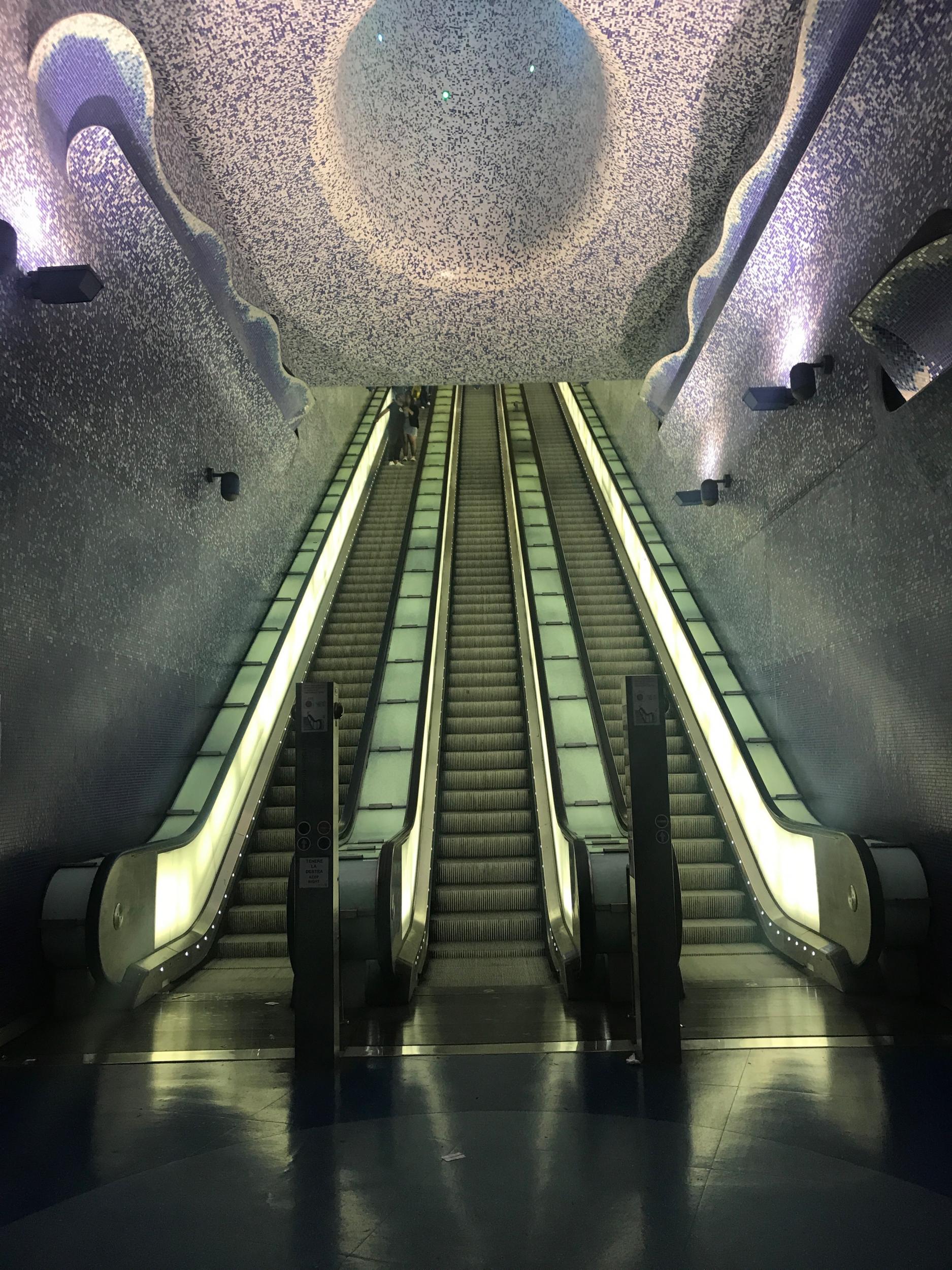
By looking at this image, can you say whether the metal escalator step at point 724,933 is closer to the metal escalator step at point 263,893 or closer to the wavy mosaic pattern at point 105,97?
the metal escalator step at point 263,893

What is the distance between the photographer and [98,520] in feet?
16.1

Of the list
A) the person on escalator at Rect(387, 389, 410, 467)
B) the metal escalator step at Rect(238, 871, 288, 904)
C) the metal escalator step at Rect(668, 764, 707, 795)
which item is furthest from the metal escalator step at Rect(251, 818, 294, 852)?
the person on escalator at Rect(387, 389, 410, 467)

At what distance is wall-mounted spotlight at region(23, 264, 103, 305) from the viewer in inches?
153

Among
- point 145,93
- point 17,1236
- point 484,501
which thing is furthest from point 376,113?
point 484,501

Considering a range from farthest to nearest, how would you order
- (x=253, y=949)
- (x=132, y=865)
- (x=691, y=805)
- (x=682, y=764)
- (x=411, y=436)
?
(x=411, y=436) < (x=682, y=764) < (x=691, y=805) < (x=253, y=949) < (x=132, y=865)

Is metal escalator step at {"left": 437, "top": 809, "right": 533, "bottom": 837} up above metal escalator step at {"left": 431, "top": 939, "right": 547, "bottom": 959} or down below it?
above

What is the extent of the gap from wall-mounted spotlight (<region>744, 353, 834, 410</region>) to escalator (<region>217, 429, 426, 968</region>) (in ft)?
10.2

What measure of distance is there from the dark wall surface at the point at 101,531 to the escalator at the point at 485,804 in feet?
6.08

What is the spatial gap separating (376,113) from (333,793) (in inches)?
161

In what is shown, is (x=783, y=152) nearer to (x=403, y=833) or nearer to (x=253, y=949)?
(x=403, y=833)

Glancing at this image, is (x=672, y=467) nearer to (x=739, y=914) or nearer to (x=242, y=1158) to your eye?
(x=739, y=914)

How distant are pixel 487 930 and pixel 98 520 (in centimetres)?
318

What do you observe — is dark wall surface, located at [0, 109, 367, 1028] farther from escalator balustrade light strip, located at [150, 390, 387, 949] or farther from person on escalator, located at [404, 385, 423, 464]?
person on escalator, located at [404, 385, 423, 464]

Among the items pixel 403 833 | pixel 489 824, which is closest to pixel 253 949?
pixel 403 833
